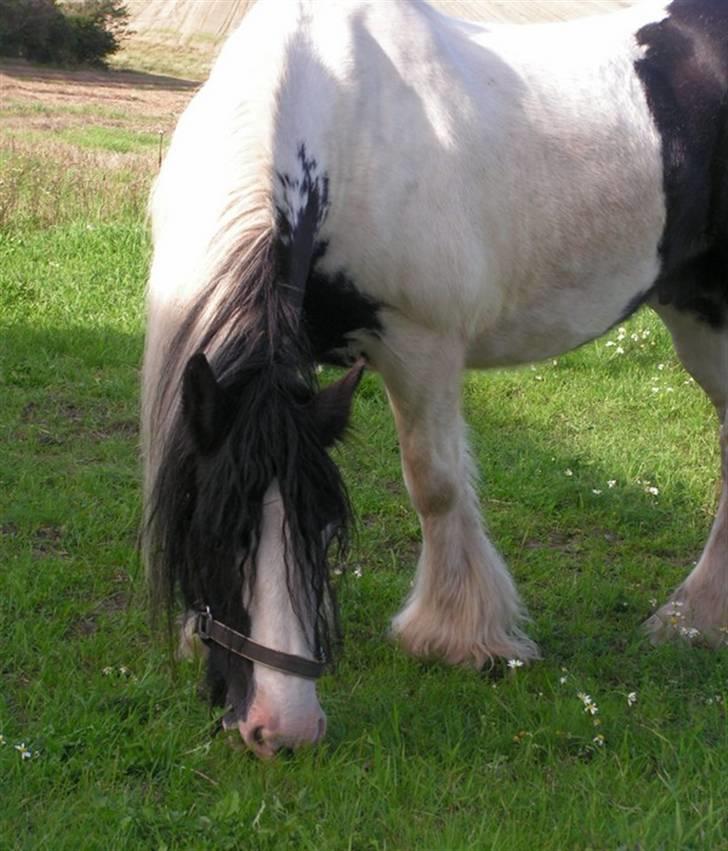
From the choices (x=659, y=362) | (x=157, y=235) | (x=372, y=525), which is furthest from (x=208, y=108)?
(x=659, y=362)

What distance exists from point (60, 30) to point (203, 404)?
120 ft

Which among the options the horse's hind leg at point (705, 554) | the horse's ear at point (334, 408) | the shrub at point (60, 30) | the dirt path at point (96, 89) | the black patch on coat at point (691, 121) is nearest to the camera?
the horse's ear at point (334, 408)

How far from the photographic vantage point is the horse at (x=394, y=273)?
275 centimetres

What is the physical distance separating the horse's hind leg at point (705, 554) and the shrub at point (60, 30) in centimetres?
3444

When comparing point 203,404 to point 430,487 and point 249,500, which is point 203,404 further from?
point 430,487

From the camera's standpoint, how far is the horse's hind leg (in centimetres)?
432

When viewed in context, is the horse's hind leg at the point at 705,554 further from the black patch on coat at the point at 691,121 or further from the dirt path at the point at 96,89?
the dirt path at the point at 96,89

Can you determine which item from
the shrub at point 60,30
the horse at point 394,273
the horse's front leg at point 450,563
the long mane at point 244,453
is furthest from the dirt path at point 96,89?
the long mane at point 244,453

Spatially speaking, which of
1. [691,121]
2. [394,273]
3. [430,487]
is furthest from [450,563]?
[691,121]

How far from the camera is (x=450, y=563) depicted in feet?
13.2

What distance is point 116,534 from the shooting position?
4656mm

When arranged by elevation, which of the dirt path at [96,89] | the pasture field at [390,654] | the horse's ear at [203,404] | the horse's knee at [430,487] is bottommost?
the dirt path at [96,89]

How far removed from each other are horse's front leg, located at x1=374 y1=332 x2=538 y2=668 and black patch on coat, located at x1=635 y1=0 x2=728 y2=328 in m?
1.06

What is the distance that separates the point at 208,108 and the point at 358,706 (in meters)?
1.72
